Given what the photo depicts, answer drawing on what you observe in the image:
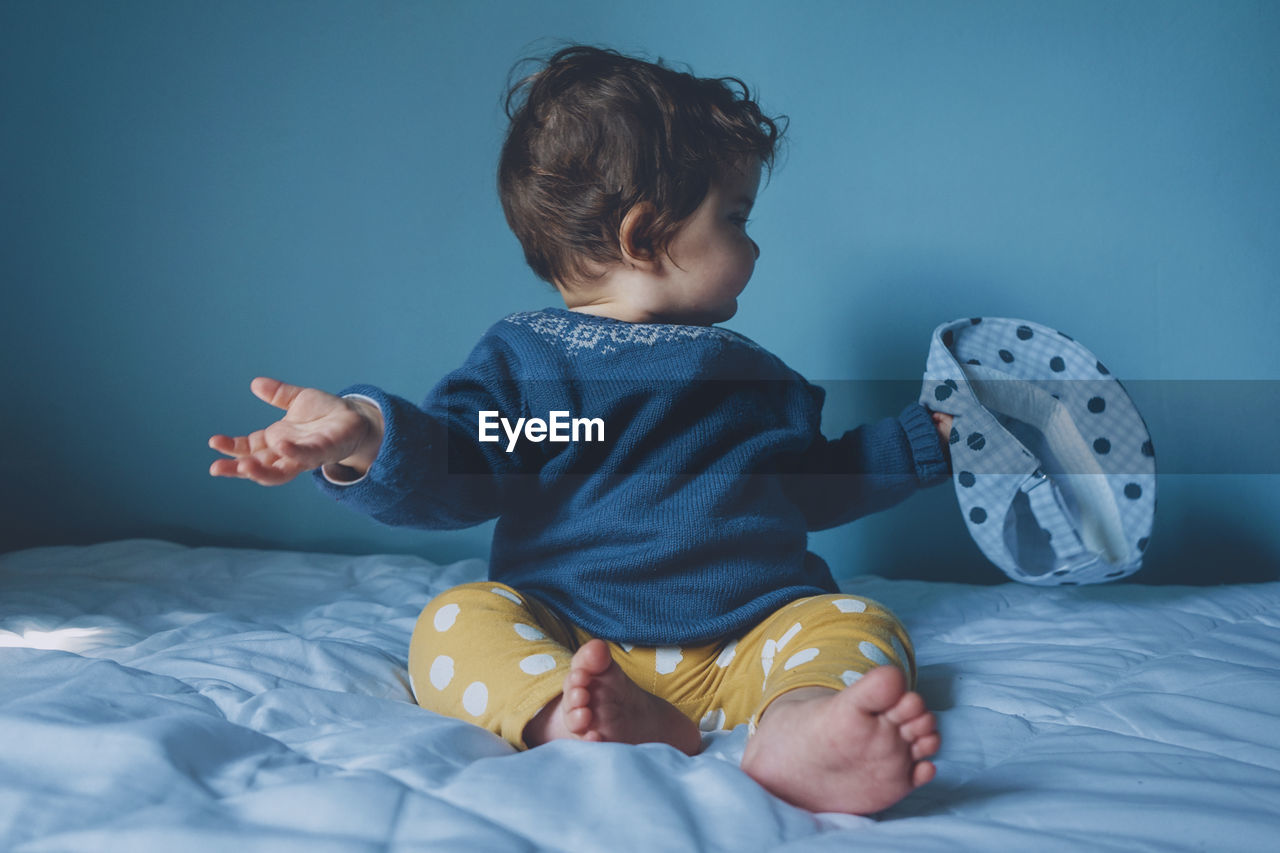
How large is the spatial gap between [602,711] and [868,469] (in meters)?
0.51

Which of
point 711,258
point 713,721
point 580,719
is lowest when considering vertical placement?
point 713,721

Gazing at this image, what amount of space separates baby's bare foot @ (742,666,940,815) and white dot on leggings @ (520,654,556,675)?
0.20 meters

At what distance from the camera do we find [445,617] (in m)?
0.72

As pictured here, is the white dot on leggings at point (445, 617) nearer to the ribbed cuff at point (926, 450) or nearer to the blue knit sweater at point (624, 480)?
the blue knit sweater at point (624, 480)

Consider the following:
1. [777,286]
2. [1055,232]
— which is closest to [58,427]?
[777,286]

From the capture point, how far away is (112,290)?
1.39m

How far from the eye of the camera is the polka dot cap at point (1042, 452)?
34.4 inches

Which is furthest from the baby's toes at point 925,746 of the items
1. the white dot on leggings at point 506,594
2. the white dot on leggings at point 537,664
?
the white dot on leggings at point 506,594

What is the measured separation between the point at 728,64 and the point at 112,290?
100 cm

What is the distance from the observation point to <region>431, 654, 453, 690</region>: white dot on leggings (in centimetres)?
68

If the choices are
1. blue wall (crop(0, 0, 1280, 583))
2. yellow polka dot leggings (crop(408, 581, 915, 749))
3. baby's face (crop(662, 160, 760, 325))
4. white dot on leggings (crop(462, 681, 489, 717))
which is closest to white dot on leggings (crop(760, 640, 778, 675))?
yellow polka dot leggings (crop(408, 581, 915, 749))

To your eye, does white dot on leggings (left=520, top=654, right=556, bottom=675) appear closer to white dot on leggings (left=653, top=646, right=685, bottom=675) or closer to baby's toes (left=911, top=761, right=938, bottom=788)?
white dot on leggings (left=653, top=646, right=685, bottom=675)

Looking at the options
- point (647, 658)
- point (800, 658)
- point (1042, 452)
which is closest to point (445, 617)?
point (647, 658)

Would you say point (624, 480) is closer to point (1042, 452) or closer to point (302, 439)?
point (302, 439)
